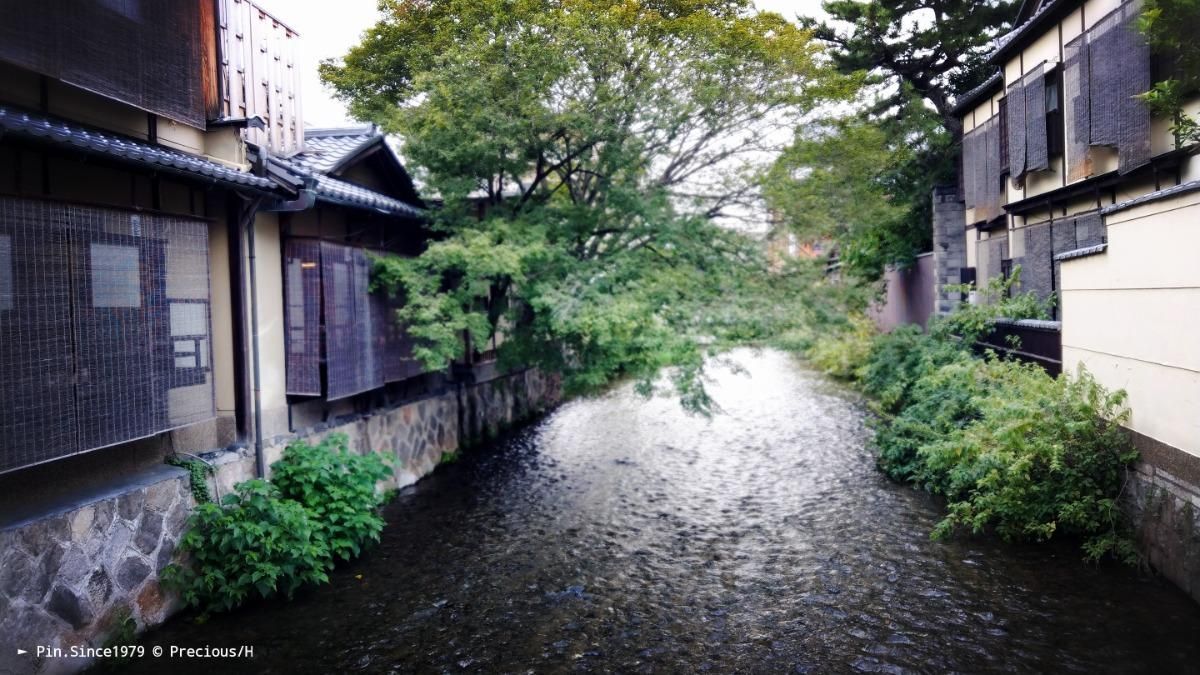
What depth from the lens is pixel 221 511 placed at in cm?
791

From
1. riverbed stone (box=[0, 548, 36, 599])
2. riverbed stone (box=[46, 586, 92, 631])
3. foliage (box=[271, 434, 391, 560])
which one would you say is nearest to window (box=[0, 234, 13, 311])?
riverbed stone (box=[0, 548, 36, 599])

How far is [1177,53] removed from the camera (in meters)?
9.31

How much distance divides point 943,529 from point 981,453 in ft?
3.40

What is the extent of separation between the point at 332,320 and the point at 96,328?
400 centimetres

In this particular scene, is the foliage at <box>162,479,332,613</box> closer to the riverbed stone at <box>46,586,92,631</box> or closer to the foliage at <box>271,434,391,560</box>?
the foliage at <box>271,434,391,560</box>

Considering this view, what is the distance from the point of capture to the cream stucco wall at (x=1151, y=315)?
265 inches

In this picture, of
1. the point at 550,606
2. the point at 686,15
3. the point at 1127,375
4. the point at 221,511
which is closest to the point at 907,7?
the point at 686,15

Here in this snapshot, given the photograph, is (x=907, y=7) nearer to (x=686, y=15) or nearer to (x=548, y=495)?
(x=686, y=15)

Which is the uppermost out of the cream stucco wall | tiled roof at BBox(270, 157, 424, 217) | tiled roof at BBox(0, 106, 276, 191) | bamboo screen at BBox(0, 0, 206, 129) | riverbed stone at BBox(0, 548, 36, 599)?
bamboo screen at BBox(0, 0, 206, 129)

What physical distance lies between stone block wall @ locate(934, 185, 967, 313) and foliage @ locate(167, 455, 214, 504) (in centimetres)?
1716

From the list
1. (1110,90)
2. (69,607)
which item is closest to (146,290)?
(69,607)

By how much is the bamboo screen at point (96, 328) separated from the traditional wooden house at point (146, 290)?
0.02m

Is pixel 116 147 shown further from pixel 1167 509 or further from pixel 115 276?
pixel 1167 509

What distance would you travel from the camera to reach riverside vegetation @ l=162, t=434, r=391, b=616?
7.63 meters
